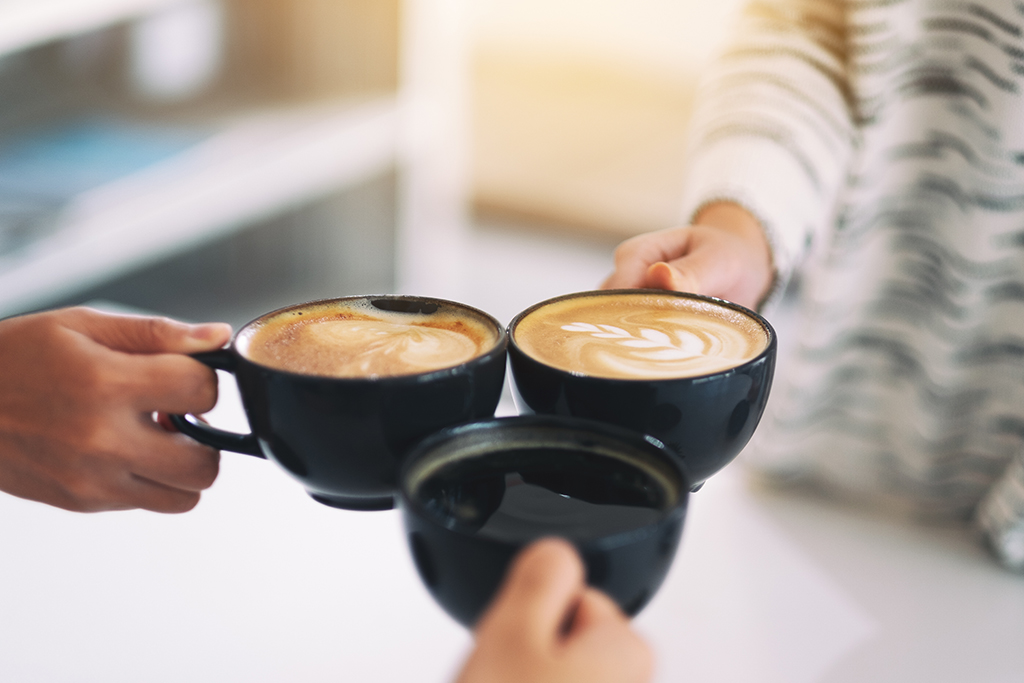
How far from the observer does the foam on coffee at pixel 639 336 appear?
0.49 metres

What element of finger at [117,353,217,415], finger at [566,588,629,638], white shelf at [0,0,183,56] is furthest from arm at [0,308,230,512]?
white shelf at [0,0,183,56]

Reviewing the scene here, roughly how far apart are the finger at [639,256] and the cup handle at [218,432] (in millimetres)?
272

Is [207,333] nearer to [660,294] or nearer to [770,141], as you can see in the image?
[660,294]

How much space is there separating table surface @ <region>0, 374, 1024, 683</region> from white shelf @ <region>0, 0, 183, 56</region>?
96cm

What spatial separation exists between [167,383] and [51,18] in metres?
1.23

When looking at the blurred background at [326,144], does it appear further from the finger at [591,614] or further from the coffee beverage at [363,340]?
the finger at [591,614]

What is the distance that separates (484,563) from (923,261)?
67cm

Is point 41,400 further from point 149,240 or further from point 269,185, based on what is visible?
point 269,185

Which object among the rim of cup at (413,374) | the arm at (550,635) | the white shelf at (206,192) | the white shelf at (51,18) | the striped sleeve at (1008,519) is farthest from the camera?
the white shelf at (206,192)

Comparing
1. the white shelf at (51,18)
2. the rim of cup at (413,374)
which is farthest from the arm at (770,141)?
the white shelf at (51,18)

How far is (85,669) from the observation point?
0.59 m

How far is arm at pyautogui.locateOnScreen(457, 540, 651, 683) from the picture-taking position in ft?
1.03

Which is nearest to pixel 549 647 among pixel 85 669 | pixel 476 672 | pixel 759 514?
pixel 476 672

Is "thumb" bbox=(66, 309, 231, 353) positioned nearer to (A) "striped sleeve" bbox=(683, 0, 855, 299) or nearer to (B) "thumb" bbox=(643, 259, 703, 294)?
(B) "thumb" bbox=(643, 259, 703, 294)
